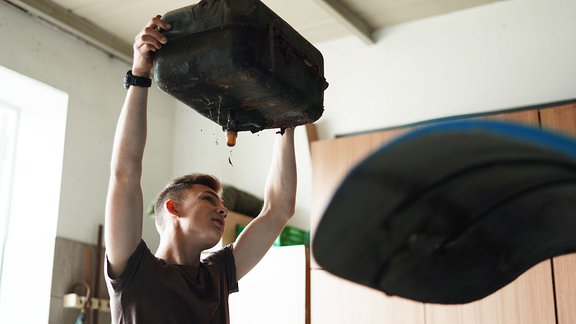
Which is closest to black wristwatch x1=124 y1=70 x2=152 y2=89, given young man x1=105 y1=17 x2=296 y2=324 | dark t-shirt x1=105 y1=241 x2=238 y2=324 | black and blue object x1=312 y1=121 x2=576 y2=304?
young man x1=105 y1=17 x2=296 y2=324

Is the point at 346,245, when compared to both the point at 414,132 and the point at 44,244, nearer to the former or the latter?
the point at 414,132

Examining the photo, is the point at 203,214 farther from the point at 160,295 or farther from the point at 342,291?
the point at 342,291

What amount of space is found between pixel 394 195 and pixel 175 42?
122 cm

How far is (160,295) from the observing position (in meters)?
2.21

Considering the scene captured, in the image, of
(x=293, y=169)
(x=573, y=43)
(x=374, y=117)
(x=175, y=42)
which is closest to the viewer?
(x=175, y=42)

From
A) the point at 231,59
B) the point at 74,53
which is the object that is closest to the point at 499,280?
the point at 231,59

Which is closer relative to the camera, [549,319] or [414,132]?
[414,132]

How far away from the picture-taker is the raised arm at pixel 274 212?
2.63 metres

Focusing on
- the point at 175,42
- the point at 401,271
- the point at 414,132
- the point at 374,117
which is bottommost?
the point at 401,271

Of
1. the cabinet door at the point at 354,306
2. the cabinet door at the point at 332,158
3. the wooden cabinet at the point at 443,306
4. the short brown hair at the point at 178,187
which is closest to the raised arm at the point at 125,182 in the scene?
the short brown hair at the point at 178,187

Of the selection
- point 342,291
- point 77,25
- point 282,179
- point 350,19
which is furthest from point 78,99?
point 282,179

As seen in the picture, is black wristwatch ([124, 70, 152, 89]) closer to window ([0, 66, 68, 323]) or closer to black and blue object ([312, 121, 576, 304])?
black and blue object ([312, 121, 576, 304])

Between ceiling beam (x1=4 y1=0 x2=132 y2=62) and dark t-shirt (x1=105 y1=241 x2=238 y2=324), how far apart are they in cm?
215

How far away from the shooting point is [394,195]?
91 cm
